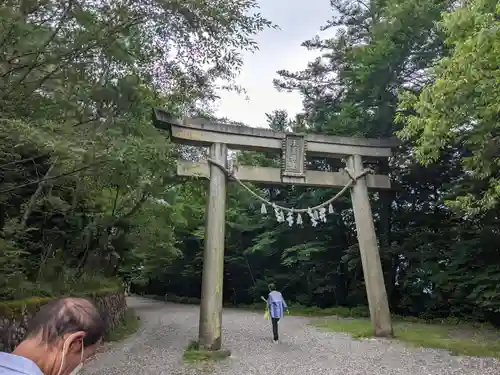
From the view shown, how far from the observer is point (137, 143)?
19.4 feet

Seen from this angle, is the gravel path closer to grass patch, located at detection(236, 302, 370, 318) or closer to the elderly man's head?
grass patch, located at detection(236, 302, 370, 318)

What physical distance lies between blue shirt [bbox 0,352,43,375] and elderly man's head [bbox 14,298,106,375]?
49 mm

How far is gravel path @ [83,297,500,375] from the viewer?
6344 mm

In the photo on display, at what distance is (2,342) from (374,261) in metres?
6.58

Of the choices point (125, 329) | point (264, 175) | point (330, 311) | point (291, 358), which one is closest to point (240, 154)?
point (330, 311)

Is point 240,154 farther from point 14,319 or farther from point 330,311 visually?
point 14,319

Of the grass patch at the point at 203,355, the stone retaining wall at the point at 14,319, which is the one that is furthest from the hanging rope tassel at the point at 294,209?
the stone retaining wall at the point at 14,319

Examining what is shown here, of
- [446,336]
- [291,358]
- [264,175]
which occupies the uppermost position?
[264,175]

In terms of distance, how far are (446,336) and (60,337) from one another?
10017 millimetres

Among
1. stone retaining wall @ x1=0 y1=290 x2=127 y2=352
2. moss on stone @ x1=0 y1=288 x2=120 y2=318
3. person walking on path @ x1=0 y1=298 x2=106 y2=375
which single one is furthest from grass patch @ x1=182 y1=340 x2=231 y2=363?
person walking on path @ x1=0 y1=298 x2=106 y2=375

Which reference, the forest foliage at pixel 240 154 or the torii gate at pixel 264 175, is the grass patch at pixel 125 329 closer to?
the forest foliage at pixel 240 154

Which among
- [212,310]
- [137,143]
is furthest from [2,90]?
[212,310]

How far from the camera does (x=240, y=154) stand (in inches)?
730

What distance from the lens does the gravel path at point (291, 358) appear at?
6344 millimetres
